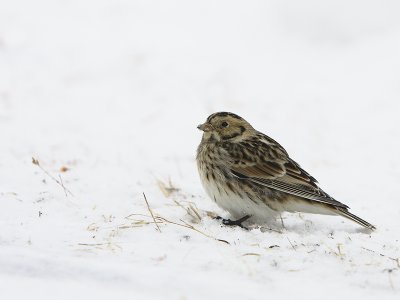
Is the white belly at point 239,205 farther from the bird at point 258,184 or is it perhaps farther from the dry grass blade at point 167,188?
the dry grass blade at point 167,188

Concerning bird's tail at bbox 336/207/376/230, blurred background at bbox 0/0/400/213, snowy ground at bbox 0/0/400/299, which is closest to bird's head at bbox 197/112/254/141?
snowy ground at bbox 0/0/400/299

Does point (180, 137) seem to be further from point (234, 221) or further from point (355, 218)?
point (355, 218)

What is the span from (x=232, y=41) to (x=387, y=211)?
6.88m

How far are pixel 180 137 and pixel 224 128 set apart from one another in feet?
11.1

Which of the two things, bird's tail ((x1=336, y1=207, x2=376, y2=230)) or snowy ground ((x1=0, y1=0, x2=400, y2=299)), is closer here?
snowy ground ((x1=0, y1=0, x2=400, y2=299))

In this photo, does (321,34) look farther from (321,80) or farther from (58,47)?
(58,47)

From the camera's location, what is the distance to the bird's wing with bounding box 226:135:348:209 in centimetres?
548

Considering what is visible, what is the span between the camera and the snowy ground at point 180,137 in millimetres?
4074

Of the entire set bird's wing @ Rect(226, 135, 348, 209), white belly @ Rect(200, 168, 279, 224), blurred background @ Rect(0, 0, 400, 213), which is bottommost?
white belly @ Rect(200, 168, 279, 224)

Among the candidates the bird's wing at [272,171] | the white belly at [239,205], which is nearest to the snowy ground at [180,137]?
the white belly at [239,205]

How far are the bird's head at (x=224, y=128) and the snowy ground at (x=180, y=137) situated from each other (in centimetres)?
70

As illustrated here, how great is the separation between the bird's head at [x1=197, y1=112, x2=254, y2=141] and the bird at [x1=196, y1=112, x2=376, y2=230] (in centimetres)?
15

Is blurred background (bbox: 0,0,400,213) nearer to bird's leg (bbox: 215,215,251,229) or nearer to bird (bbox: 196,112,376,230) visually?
bird (bbox: 196,112,376,230)

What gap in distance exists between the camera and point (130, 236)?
478 centimetres
